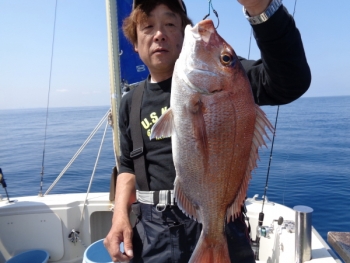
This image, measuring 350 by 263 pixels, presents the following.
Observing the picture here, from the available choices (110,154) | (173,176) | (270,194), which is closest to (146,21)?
(173,176)

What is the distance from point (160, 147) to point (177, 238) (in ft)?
1.71

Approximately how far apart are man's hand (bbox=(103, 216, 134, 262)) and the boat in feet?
5.33

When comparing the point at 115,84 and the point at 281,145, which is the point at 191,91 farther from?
the point at 281,145

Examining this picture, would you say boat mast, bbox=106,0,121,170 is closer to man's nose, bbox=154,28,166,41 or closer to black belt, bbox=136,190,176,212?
black belt, bbox=136,190,176,212

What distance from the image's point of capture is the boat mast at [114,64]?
3426 mm

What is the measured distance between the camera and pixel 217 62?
4.40 ft

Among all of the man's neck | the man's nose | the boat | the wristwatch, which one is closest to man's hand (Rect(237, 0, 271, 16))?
the wristwatch

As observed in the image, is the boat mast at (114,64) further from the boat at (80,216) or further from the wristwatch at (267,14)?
the wristwatch at (267,14)

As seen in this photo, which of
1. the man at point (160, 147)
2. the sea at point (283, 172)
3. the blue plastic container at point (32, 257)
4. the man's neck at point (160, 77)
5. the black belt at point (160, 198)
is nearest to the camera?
the man at point (160, 147)

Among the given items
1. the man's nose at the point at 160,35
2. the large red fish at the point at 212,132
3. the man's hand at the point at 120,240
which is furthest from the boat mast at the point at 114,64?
the large red fish at the point at 212,132

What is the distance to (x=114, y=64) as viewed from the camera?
11.5 feet

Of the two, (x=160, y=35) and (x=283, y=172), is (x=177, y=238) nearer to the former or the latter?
(x=160, y=35)

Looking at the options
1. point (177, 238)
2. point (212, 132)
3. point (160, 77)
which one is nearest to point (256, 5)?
point (212, 132)

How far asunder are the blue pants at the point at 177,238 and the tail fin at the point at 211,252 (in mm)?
249
